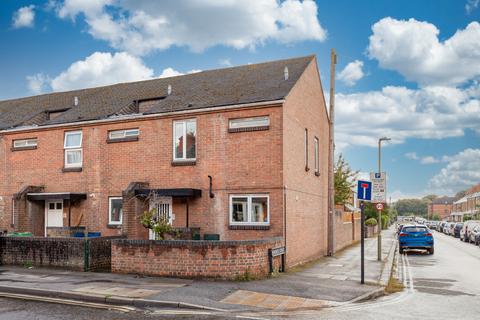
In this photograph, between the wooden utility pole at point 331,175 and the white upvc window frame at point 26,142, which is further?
the white upvc window frame at point 26,142

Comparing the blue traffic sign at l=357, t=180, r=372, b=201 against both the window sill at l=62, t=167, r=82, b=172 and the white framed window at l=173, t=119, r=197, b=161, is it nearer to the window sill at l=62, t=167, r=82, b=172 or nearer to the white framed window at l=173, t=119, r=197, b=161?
the white framed window at l=173, t=119, r=197, b=161

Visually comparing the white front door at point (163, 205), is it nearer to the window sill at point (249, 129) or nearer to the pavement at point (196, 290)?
the window sill at point (249, 129)

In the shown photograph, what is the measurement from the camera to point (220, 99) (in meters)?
18.3

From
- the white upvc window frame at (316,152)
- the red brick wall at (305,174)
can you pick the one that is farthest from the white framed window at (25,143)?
the white upvc window frame at (316,152)

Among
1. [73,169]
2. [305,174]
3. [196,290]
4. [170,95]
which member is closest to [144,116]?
[170,95]

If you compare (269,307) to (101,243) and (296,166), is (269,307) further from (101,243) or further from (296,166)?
(296,166)

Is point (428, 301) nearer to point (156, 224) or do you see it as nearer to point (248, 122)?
point (156, 224)

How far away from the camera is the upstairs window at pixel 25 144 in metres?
21.7

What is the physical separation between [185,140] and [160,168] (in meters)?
1.52

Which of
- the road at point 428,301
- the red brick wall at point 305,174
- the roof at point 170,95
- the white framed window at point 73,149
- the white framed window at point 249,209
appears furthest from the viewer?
the white framed window at point 73,149

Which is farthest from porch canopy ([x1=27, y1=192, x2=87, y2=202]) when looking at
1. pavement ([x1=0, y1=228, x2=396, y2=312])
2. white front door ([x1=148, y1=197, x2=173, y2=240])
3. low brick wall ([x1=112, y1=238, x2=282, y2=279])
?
low brick wall ([x1=112, y1=238, x2=282, y2=279])

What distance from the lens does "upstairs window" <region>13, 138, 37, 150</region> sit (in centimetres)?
2172

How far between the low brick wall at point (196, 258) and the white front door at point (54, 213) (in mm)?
8273

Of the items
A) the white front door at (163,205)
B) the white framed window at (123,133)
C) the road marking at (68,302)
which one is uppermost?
the white framed window at (123,133)
